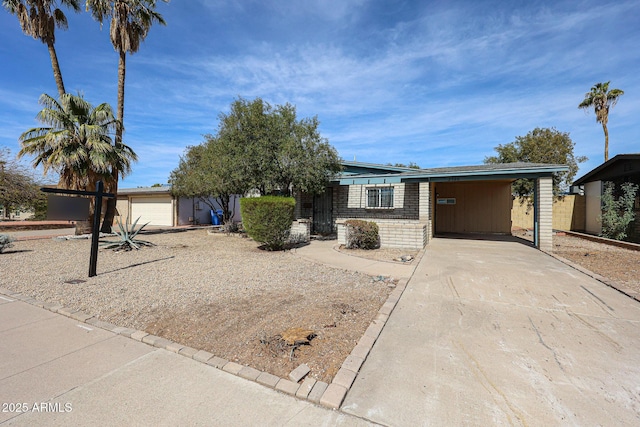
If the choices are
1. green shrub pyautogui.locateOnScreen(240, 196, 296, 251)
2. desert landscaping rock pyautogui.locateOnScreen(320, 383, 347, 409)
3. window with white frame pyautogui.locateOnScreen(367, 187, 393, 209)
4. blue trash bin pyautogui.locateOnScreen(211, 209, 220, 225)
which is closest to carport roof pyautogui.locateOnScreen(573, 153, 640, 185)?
window with white frame pyautogui.locateOnScreen(367, 187, 393, 209)

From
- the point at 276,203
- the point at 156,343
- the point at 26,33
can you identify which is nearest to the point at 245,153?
the point at 276,203

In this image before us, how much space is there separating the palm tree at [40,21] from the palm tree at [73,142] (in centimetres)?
214

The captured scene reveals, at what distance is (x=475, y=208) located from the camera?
1565 centimetres

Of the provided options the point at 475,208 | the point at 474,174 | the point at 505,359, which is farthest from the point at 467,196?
the point at 505,359

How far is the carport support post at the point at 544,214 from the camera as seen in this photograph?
9.89 m

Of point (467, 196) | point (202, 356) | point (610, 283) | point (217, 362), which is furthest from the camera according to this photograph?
point (467, 196)

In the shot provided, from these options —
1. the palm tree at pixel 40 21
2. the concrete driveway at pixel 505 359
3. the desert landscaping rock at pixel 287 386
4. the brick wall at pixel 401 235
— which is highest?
the palm tree at pixel 40 21

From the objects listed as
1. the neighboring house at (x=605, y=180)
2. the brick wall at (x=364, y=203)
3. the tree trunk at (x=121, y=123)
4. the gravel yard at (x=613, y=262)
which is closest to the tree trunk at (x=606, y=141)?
the neighboring house at (x=605, y=180)

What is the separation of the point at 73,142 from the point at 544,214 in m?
18.2

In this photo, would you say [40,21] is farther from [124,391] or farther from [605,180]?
[605,180]

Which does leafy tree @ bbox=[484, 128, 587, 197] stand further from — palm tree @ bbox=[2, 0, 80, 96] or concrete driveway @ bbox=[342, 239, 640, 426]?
palm tree @ bbox=[2, 0, 80, 96]

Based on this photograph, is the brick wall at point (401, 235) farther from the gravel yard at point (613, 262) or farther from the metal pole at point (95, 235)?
the metal pole at point (95, 235)

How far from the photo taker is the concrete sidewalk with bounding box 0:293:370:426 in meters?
2.16

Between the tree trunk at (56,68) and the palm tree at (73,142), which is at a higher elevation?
the tree trunk at (56,68)
